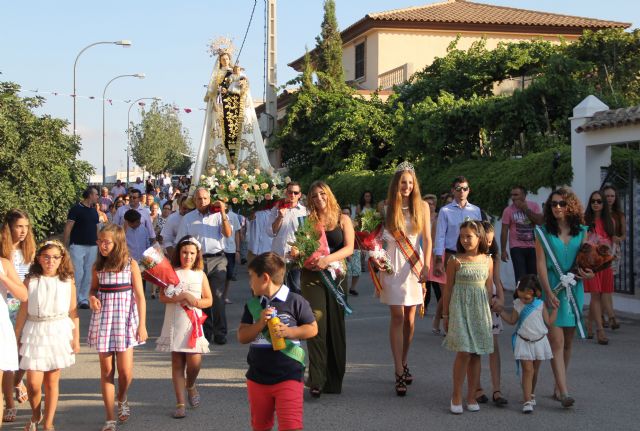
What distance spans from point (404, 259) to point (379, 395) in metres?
1.25

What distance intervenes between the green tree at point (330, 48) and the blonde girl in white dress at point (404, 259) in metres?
29.4

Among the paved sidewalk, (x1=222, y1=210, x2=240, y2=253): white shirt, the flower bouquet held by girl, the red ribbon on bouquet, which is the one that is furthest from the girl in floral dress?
(x1=222, y1=210, x2=240, y2=253): white shirt

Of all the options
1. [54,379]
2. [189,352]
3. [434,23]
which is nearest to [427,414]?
[189,352]

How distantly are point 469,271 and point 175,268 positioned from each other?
2.52 m

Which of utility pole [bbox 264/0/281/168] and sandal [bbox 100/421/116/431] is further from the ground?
utility pole [bbox 264/0/281/168]

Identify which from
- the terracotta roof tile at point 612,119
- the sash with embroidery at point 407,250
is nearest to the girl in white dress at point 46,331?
the sash with embroidery at point 407,250

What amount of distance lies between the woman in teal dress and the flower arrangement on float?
15.3ft

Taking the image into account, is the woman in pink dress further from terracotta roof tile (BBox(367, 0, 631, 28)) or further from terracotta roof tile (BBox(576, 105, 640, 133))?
terracotta roof tile (BBox(367, 0, 631, 28))

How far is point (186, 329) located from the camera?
7.27 metres

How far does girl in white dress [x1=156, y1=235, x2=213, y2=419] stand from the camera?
7195 millimetres

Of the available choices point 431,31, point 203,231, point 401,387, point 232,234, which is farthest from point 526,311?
point 431,31

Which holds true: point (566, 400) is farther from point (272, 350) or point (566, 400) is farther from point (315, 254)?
point (272, 350)

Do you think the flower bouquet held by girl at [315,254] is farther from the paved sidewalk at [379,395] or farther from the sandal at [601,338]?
the sandal at [601,338]

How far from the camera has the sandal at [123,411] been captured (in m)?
7.03
